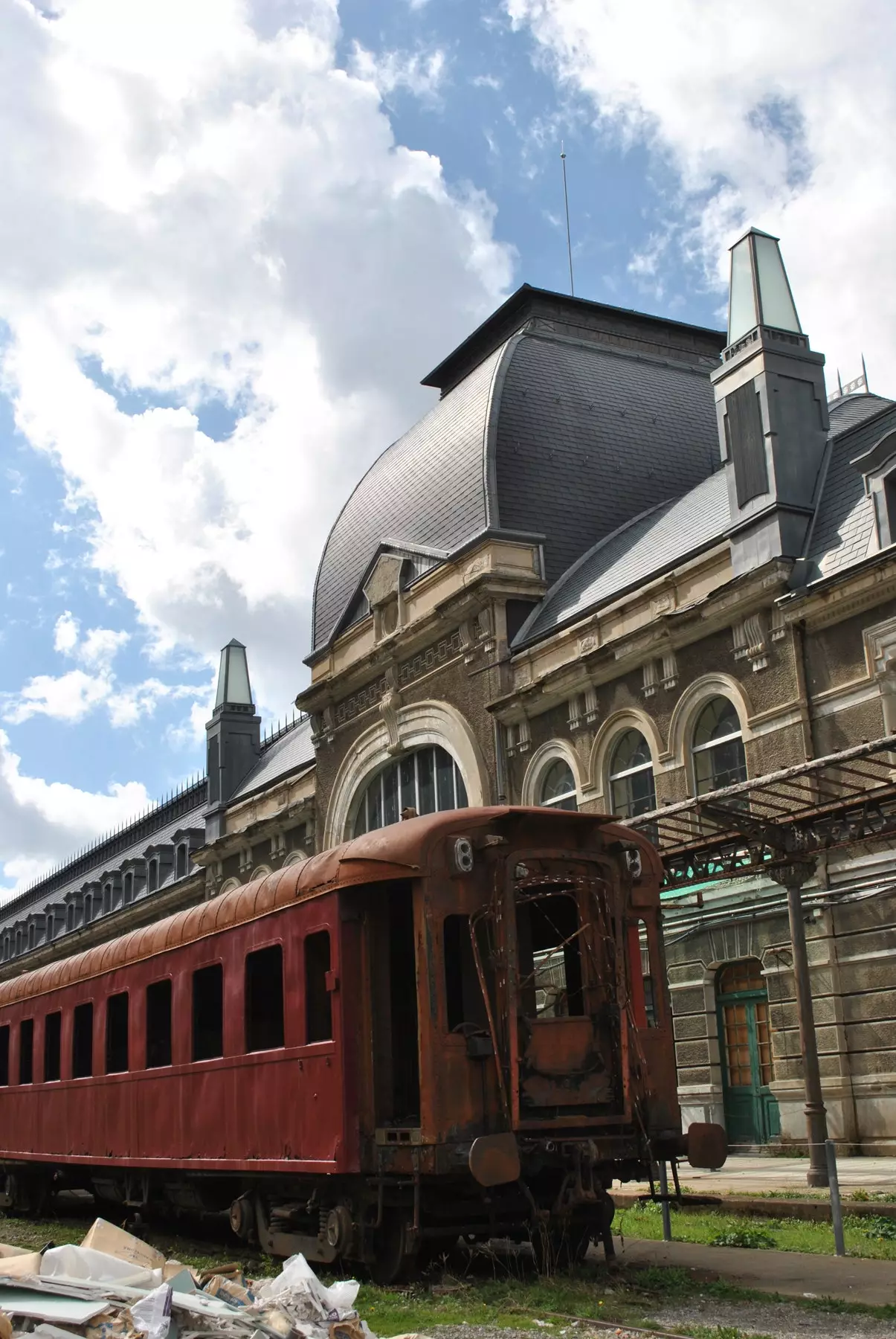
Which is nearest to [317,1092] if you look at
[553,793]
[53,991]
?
[53,991]

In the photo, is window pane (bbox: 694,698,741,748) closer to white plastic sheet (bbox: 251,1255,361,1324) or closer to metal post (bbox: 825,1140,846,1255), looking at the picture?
metal post (bbox: 825,1140,846,1255)

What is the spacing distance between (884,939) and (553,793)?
7.72 meters

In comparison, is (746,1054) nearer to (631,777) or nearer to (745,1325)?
(631,777)

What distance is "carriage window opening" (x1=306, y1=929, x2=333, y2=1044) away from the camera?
10203mm

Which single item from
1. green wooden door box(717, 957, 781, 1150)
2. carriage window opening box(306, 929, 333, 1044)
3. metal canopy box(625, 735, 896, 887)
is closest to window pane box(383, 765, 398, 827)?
green wooden door box(717, 957, 781, 1150)

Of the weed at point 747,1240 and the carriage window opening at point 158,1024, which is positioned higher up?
the carriage window opening at point 158,1024

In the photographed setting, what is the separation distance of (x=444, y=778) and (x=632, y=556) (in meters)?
5.84

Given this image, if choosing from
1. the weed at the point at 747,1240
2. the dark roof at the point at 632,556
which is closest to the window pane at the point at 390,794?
the dark roof at the point at 632,556

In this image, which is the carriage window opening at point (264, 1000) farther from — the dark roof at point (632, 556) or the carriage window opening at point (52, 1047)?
the dark roof at point (632, 556)

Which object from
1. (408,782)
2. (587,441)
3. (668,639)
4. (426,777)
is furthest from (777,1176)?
(587,441)

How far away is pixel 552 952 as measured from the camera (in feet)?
33.1

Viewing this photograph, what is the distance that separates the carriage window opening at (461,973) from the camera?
963 cm

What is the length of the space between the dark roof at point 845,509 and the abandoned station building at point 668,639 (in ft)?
0.14

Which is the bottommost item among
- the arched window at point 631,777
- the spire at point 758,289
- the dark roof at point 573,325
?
the arched window at point 631,777
